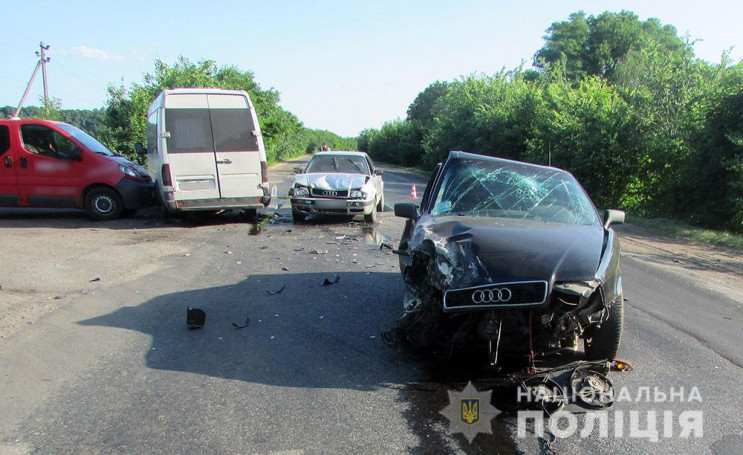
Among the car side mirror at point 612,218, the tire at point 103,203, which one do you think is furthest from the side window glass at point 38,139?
the car side mirror at point 612,218

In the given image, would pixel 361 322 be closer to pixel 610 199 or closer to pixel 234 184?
pixel 234 184

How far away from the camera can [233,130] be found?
1124cm

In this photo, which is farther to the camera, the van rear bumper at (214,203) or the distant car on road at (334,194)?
the distant car on road at (334,194)

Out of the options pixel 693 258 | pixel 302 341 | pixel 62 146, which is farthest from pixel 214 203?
pixel 693 258

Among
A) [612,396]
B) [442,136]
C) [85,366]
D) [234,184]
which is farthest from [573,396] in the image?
[442,136]

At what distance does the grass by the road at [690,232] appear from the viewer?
11180 mm

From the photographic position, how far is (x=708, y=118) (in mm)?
12898

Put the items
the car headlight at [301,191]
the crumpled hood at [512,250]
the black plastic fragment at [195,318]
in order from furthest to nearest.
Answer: the car headlight at [301,191]
the black plastic fragment at [195,318]
the crumpled hood at [512,250]

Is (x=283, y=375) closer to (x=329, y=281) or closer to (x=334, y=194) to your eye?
(x=329, y=281)

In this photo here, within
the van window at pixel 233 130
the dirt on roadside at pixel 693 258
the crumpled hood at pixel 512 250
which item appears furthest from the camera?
the van window at pixel 233 130

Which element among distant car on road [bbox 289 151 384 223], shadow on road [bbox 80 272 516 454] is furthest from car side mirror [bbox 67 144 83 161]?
shadow on road [bbox 80 272 516 454]

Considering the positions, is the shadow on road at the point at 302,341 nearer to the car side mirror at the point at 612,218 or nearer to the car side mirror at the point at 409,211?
the car side mirror at the point at 409,211

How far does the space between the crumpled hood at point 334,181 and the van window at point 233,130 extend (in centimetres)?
133

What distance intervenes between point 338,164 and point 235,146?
2.56 meters
